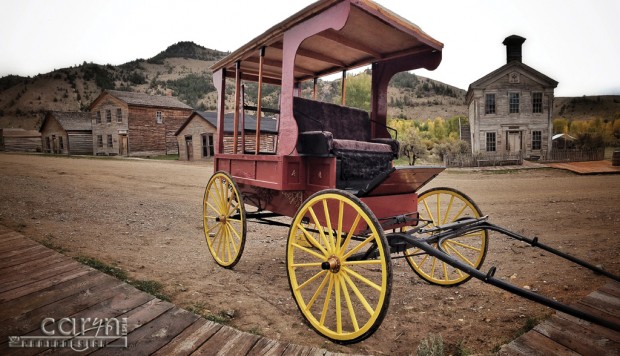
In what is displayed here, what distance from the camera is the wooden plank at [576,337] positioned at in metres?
1.98

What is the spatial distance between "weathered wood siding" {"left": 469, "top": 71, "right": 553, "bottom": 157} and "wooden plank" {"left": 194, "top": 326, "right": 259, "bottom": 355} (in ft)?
78.2

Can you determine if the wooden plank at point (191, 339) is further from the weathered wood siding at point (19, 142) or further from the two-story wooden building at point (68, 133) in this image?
Result: the weathered wood siding at point (19, 142)

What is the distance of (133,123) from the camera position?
29672 mm

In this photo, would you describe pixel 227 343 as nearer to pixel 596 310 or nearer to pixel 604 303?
pixel 596 310

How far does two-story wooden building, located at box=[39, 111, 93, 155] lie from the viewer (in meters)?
32.9

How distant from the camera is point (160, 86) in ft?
210

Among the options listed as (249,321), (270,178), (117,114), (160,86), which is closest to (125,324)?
(249,321)

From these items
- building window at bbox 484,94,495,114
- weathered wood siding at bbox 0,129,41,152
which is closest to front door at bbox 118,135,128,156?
weathered wood siding at bbox 0,129,41,152

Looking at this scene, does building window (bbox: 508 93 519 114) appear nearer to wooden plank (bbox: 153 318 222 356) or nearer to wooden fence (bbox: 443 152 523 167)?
wooden fence (bbox: 443 152 523 167)

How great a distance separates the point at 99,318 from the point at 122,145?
3279 centimetres

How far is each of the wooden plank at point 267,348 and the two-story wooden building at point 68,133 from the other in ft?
130

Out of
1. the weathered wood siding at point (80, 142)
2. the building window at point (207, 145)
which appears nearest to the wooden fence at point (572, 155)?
the building window at point (207, 145)

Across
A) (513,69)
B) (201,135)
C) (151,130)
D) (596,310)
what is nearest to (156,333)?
(596,310)

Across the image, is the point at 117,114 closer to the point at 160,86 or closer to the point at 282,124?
the point at 282,124
